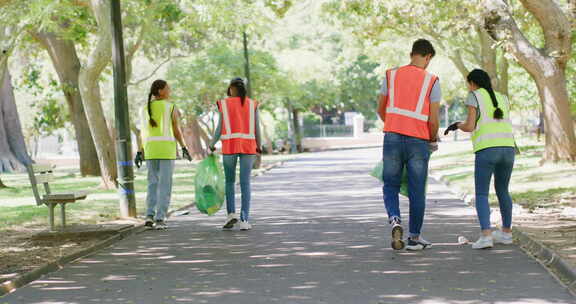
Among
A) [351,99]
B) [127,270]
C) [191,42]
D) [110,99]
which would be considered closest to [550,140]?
[127,270]

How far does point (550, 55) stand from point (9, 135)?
21.6m

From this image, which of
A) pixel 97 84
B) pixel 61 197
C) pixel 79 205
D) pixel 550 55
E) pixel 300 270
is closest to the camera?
pixel 300 270

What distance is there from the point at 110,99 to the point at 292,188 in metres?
28.5

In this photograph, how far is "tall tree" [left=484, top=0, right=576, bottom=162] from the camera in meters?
20.0

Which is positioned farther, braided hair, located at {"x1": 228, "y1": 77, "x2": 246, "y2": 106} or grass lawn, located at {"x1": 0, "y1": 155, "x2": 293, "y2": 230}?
grass lawn, located at {"x1": 0, "y1": 155, "x2": 293, "y2": 230}

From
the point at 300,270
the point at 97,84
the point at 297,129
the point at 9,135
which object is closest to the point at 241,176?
the point at 300,270

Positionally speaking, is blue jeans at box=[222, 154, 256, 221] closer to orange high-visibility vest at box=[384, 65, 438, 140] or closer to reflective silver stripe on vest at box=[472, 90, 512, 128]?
orange high-visibility vest at box=[384, 65, 438, 140]

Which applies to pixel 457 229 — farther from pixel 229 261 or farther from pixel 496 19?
pixel 496 19

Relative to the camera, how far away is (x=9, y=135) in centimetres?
3434

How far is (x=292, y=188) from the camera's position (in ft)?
65.9

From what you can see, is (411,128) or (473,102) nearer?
(411,128)

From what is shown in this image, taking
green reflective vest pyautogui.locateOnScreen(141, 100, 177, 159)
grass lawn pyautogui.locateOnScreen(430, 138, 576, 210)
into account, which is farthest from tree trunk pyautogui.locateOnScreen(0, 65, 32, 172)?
green reflective vest pyautogui.locateOnScreen(141, 100, 177, 159)

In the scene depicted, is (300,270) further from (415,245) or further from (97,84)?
(97,84)

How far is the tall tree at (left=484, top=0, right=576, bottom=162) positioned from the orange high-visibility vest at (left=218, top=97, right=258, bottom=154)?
10401 millimetres
